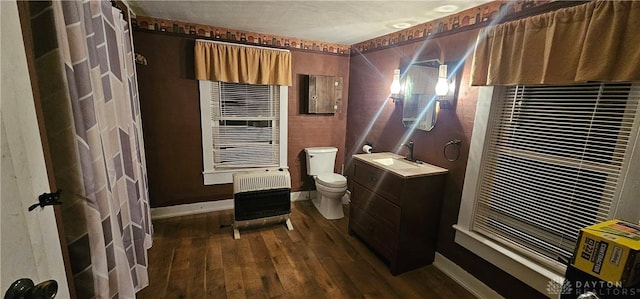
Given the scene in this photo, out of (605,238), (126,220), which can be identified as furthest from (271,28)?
(605,238)

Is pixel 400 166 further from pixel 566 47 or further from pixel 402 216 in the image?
pixel 566 47

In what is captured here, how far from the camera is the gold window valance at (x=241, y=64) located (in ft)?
8.77

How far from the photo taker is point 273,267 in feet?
7.07

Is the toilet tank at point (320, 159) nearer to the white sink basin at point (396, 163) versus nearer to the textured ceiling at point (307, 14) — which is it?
the white sink basin at point (396, 163)

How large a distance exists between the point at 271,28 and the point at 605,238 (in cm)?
273

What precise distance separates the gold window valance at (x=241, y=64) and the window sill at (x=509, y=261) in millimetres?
2315

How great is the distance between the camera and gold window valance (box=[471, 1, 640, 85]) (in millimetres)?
1182

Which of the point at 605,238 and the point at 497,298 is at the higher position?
the point at 605,238

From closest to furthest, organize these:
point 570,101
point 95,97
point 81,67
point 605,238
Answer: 1. point 605,238
2. point 81,67
3. point 95,97
4. point 570,101

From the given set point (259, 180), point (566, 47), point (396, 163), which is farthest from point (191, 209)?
Answer: point (566, 47)

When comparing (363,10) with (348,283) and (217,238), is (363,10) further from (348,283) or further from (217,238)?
(217,238)

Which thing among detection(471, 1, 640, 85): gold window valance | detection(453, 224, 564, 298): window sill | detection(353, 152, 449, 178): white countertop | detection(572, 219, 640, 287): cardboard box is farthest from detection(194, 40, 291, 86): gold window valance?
detection(572, 219, 640, 287): cardboard box

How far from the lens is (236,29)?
277cm
